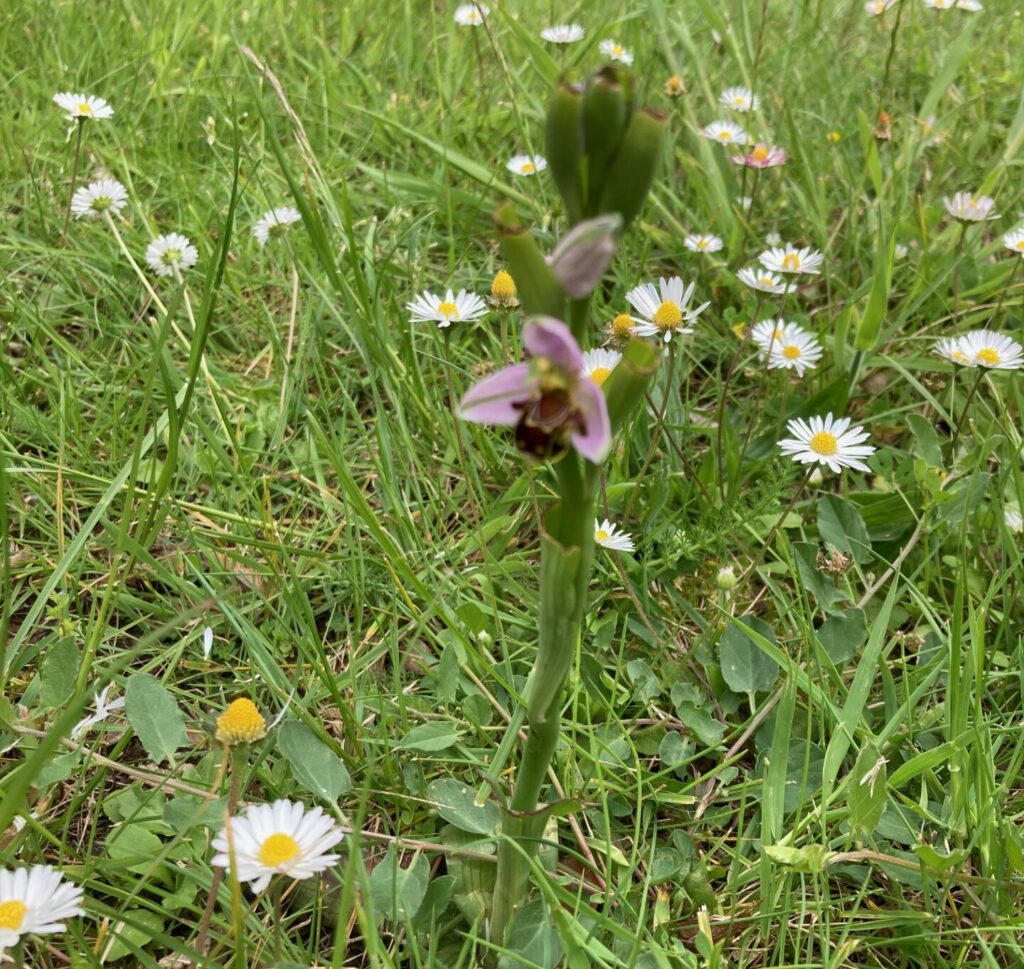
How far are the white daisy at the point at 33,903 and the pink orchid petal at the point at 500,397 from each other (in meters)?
0.88

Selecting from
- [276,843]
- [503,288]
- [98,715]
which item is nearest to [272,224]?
[503,288]

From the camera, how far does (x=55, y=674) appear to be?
5.48 feet

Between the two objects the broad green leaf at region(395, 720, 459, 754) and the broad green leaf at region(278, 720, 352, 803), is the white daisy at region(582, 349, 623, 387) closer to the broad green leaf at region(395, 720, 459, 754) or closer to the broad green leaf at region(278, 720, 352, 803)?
the broad green leaf at region(395, 720, 459, 754)

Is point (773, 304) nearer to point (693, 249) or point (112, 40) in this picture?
point (693, 249)

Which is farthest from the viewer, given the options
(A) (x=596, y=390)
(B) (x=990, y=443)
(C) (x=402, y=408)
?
(C) (x=402, y=408)

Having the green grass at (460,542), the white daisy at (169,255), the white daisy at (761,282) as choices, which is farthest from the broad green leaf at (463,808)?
the white daisy at (169,255)

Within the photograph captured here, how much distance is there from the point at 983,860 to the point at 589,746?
694mm

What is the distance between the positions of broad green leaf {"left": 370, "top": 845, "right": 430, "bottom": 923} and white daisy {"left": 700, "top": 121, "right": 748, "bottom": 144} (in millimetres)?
2622

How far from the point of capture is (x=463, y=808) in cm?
158

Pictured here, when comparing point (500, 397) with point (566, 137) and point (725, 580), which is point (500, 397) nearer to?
point (566, 137)

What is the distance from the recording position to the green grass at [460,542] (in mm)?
1531

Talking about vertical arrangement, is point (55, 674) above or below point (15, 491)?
below

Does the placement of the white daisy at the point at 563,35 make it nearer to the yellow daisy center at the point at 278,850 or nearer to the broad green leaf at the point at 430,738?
the broad green leaf at the point at 430,738

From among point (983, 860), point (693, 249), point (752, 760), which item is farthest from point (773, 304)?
point (983, 860)
